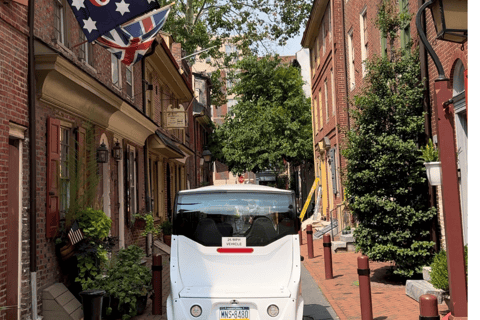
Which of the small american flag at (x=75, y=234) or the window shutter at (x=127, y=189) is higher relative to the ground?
the window shutter at (x=127, y=189)

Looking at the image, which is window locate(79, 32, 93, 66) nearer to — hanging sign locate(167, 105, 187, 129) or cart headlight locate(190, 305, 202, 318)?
cart headlight locate(190, 305, 202, 318)

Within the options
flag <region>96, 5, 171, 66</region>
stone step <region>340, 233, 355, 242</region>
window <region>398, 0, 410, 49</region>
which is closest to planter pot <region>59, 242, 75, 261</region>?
flag <region>96, 5, 171, 66</region>

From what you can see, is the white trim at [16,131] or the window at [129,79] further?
the window at [129,79]

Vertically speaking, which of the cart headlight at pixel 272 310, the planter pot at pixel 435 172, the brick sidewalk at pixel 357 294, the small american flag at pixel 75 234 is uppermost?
the planter pot at pixel 435 172

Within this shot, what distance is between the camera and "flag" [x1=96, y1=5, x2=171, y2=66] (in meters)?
9.70

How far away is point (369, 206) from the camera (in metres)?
10.5

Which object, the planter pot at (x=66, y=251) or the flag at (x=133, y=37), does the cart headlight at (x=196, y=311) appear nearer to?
the planter pot at (x=66, y=251)

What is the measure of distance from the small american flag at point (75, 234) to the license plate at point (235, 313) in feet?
11.5

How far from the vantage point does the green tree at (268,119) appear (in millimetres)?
32719

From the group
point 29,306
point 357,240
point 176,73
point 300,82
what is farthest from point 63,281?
point 300,82

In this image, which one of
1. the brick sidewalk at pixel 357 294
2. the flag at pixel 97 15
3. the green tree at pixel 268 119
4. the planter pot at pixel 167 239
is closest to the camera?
the brick sidewalk at pixel 357 294

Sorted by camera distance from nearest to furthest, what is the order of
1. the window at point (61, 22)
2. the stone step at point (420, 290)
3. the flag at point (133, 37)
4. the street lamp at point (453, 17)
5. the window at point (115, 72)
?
the street lamp at point (453, 17), the stone step at point (420, 290), the flag at point (133, 37), the window at point (61, 22), the window at point (115, 72)

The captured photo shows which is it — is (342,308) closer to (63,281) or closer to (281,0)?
(63,281)

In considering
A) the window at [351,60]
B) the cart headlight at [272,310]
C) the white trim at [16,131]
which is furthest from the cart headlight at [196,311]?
the window at [351,60]
